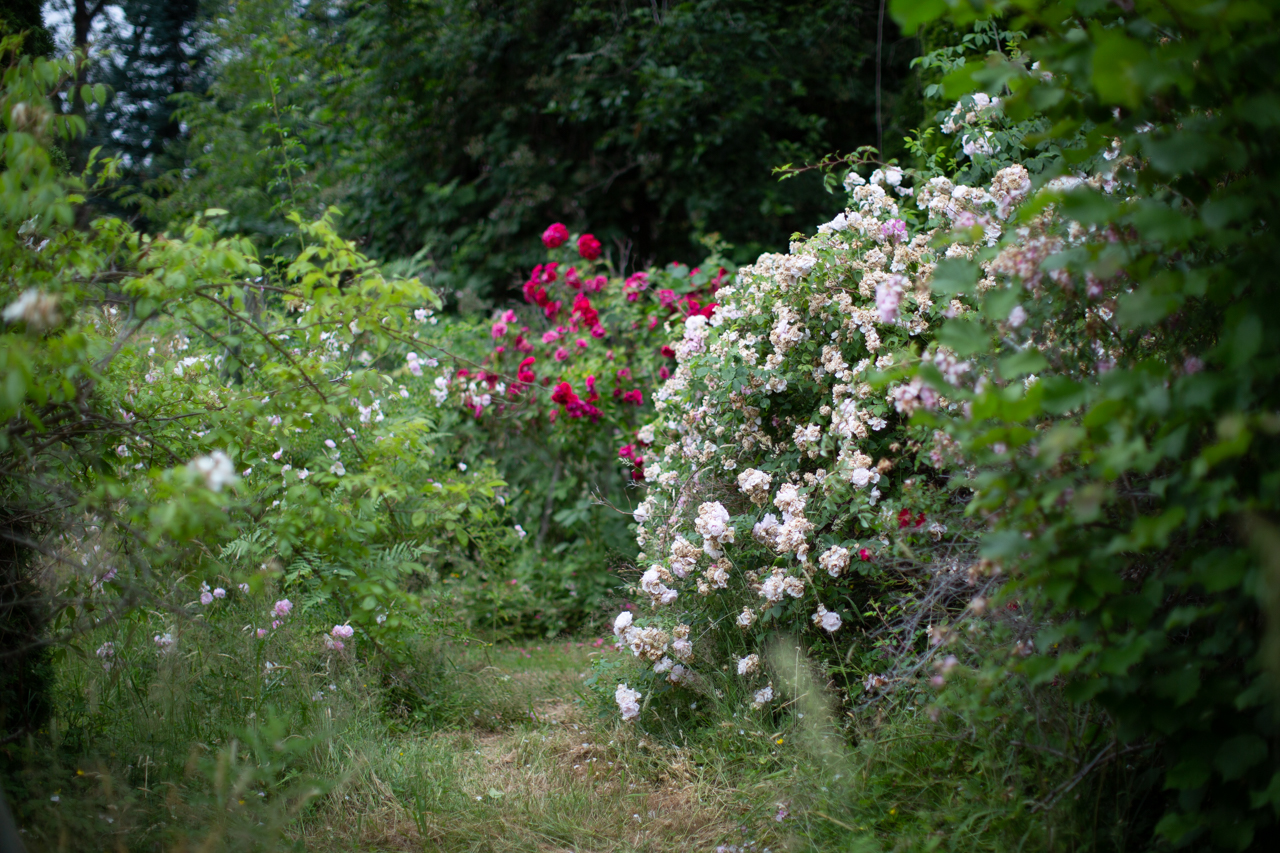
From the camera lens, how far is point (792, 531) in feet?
8.06

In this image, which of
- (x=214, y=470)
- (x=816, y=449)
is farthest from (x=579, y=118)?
(x=214, y=470)

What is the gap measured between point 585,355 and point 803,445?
7.51 feet

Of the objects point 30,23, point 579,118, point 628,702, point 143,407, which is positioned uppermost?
point 579,118

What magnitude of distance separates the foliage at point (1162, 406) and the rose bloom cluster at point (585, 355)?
2678 millimetres

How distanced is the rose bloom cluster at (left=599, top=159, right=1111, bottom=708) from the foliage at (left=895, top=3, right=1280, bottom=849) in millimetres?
491

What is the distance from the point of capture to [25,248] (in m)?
1.91

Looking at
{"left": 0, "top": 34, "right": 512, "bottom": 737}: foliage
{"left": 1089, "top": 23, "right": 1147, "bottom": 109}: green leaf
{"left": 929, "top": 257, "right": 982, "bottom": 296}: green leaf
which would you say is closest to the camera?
{"left": 1089, "top": 23, "right": 1147, "bottom": 109}: green leaf

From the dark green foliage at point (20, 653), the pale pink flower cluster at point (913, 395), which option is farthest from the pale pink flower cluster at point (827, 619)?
the dark green foliage at point (20, 653)

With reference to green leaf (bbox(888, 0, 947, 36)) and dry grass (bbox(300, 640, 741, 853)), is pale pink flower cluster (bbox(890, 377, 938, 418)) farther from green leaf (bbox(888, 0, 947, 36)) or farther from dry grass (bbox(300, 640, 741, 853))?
dry grass (bbox(300, 640, 741, 853))

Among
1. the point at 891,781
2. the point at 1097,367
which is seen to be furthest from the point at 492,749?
the point at 1097,367

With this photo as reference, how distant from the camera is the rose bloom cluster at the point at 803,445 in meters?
2.42

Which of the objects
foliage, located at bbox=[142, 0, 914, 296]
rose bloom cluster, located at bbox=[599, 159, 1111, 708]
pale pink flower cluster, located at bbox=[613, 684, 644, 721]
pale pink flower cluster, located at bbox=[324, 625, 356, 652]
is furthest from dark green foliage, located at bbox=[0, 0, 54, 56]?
foliage, located at bbox=[142, 0, 914, 296]

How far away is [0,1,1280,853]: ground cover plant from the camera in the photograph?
1418 millimetres

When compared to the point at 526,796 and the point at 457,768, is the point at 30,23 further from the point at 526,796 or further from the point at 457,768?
the point at 526,796
